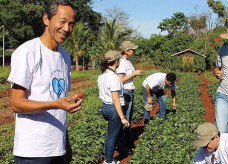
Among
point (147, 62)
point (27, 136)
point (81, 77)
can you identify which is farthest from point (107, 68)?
point (147, 62)

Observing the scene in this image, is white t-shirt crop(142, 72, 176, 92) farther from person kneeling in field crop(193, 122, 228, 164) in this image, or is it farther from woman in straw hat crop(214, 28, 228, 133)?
person kneeling in field crop(193, 122, 228, 164)

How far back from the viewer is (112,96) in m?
4.35

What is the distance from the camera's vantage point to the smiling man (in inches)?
69.4

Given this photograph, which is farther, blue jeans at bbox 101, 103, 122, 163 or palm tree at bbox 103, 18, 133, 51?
palm tree at bbox 103, 18, 133, 51

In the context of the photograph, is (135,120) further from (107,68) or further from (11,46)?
(11,46)

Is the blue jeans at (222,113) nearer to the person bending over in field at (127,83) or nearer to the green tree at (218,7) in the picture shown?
the person bending over in field at (127,83)

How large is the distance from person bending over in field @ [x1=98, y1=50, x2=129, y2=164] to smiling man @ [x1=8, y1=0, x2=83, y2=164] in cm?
230

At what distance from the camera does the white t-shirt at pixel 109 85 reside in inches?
170

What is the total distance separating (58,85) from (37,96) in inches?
7.9

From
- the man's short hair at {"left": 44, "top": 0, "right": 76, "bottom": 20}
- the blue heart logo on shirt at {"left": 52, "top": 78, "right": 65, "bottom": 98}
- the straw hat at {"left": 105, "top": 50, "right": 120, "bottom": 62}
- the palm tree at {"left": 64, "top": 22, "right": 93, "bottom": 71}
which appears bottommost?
the blue heart logo on shirt at {"left": 52, "top": 78, "right": 65, "bottom": 98}

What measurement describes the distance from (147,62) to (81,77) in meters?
19.5

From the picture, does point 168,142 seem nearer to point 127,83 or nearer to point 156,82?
point 127,83

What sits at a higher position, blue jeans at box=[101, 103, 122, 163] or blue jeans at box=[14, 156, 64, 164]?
blue jeans at box=[14, 156, 64, 164]

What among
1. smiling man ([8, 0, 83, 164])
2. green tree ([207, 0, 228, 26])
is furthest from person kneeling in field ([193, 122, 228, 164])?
green tree ([207, 0, 228, 26])
